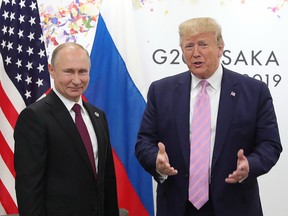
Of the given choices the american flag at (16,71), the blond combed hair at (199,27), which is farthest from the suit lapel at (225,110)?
the american flag at (16,71)

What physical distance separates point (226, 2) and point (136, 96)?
1006 millimetres

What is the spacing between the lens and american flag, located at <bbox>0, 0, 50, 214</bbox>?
2824mm

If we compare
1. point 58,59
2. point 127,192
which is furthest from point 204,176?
point 127,192

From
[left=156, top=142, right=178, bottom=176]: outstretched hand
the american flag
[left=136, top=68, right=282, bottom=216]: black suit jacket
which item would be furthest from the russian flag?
[left=156, top=142, right=178, bottom=176]: outstretched hand

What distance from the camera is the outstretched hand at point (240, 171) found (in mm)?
1752

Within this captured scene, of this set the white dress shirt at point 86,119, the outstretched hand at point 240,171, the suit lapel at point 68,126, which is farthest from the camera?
Result: the white dress shirt at point 86,119

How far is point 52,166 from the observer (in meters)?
1.84

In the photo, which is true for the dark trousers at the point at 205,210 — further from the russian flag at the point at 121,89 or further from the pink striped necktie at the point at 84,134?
the russian flag at the point at 121,89

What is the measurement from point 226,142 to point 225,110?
0.51ft

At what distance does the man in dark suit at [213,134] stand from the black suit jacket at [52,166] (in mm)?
302

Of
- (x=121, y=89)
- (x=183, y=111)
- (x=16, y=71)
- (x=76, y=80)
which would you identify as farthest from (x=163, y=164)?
(x=16, y=71)

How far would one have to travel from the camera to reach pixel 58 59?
1.96 m

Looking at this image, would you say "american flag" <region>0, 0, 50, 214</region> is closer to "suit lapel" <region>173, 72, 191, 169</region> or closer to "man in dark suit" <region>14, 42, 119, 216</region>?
"man in dark suit" <region>14, 42, 119, 216</region>

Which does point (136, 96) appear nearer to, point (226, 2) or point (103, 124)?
point (103, 124)
